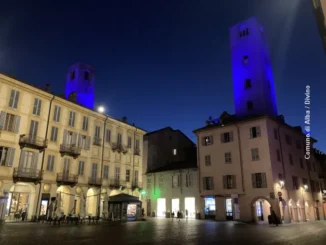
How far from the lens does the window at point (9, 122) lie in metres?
27.4

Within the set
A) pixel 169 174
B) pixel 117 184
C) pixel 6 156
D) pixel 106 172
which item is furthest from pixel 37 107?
pixel 169 174

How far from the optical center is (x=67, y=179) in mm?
31766

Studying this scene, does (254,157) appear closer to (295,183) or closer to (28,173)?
(295,183)

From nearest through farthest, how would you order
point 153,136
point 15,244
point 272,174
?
point 15,244 < point 272,174 < point 153,136

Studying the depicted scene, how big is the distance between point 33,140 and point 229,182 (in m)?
25.3

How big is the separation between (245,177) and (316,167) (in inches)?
737

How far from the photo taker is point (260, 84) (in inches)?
1640

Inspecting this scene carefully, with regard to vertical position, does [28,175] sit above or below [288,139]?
below

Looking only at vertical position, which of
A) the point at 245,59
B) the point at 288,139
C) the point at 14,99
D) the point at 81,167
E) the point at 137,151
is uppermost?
the point at 245,59

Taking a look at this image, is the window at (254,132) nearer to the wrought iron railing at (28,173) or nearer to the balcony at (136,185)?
the balcony at (136,185)

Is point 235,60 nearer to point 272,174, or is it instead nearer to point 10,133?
point 272,174

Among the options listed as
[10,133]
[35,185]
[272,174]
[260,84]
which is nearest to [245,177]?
[272,174]

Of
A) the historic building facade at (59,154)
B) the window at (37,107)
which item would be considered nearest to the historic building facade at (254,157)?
the historic building facade at (59,154)

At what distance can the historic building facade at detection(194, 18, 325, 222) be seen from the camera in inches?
1347
